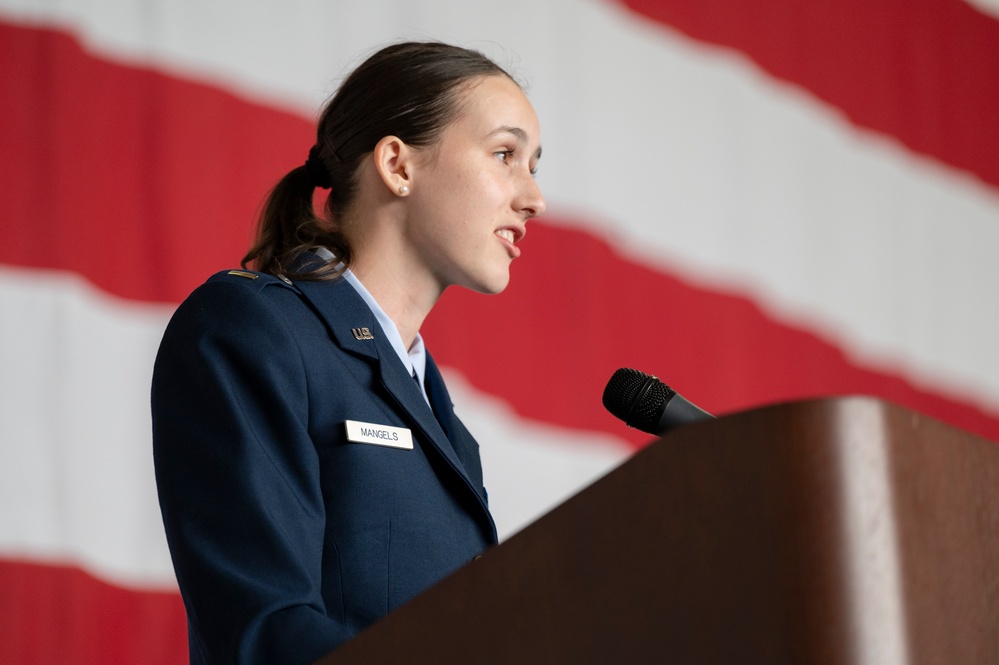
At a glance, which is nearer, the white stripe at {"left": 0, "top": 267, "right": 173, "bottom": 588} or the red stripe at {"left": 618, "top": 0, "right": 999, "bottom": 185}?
the white stripe at {"left": 0, "top": 267, "right": 173, "bottom": 588}

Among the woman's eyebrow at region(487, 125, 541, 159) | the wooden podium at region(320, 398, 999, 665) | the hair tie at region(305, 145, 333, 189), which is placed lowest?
the wooden podium at region(320, 398, 999, 665)

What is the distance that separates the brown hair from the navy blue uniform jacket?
0.59 ft

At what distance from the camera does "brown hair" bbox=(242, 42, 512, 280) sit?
1452mm

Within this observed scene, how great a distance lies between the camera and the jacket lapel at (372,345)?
4.08 ft

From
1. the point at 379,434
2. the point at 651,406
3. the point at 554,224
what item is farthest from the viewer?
the point at 554,224

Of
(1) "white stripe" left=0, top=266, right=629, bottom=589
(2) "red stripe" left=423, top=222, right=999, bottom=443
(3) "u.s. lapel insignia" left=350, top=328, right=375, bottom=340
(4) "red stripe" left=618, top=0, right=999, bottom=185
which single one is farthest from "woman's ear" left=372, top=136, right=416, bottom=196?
(4) "red stripe" left=618, top=0, right=999, bottom=185

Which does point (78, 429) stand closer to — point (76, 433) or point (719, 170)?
point (76, 433)

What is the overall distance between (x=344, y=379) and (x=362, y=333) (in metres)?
0.10

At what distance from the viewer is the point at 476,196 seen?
55.5 inches

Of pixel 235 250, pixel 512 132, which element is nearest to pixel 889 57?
pixel 235 250

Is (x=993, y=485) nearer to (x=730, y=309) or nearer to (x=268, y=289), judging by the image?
(x=268, y=289)

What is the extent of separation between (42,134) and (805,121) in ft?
5.92

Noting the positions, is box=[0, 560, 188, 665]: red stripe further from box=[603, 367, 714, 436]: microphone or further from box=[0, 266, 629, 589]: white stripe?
box=[603, 367, 714, 436]: microphone

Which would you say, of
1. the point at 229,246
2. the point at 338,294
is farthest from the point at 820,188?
the point at 338,294
